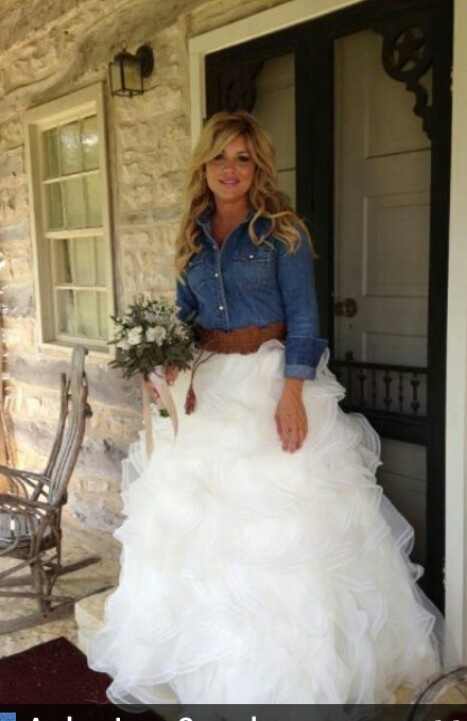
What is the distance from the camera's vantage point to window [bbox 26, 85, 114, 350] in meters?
3.83

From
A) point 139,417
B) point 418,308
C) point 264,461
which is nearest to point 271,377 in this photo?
point 264,461

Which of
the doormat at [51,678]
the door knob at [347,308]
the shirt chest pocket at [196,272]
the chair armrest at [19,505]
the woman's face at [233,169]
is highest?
the woman's face at [233,169]

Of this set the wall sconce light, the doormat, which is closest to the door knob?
the wall sconce light

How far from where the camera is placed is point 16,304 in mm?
4582

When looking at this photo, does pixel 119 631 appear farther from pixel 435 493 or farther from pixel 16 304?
pixel 16 304

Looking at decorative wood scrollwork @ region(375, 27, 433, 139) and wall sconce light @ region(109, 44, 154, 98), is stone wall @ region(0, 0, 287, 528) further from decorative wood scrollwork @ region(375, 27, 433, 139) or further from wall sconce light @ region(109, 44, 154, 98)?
decorative wood scrollwork @ region(375, 27, 433, 139)

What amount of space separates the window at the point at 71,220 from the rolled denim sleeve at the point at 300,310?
5.94 ft

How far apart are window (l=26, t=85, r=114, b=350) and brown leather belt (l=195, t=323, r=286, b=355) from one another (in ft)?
5.35

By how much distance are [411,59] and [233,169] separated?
750 mm

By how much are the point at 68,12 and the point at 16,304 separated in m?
1.91

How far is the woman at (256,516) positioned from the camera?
1907 millimetres

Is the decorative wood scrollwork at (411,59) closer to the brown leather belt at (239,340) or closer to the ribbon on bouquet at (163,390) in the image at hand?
the brown leather belt at (239,340)

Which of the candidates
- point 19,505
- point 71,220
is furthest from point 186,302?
point 71,220

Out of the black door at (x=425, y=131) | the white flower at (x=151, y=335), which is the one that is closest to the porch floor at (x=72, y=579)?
the white flower at (x=151, y=335)
